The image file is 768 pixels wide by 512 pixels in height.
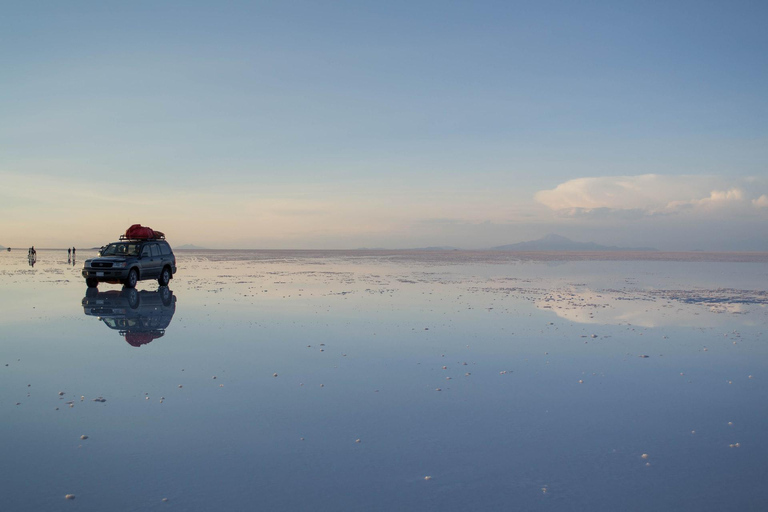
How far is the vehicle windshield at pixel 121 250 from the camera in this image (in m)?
25.1

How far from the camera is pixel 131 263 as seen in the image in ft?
78.5

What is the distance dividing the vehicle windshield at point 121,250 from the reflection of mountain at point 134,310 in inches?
67.3

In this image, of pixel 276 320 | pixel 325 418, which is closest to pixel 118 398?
pixel 325 418

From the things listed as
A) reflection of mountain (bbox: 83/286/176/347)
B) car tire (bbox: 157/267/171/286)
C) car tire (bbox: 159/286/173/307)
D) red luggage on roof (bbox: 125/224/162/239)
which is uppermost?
red luggage on roof (bbox: 125/224/162/239)

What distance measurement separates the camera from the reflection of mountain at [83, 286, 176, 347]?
42.7 ft

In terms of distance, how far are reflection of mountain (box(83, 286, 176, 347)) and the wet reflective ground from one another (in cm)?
17

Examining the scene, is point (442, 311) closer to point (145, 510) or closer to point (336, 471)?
point (336, 471)

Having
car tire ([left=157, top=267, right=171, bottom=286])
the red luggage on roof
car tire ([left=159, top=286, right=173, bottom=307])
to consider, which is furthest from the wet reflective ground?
the red luggage on roof

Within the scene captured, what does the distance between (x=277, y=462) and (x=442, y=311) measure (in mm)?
11744

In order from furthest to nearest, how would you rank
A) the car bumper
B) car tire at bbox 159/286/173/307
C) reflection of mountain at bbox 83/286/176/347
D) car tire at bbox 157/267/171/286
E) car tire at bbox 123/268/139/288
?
car tire at bbox 157/267/171/286 < car tire at bbox 123/268/139/288 < the car bumper < car tire at bbox 159/286/173/307 < reflection of mountain at bbox 83/286/176/347

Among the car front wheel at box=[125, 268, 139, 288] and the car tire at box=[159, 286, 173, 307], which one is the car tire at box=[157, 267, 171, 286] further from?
the car front wheel at box=[125, 268, 139, 288]

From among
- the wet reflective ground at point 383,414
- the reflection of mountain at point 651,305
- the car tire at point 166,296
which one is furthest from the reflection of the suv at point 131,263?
the reflection of mountain at point 651,305

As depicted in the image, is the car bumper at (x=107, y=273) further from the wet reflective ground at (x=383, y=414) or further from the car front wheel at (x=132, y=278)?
the wet reflective ground at (x=383, y=414)

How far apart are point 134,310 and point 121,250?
938 centimetres
